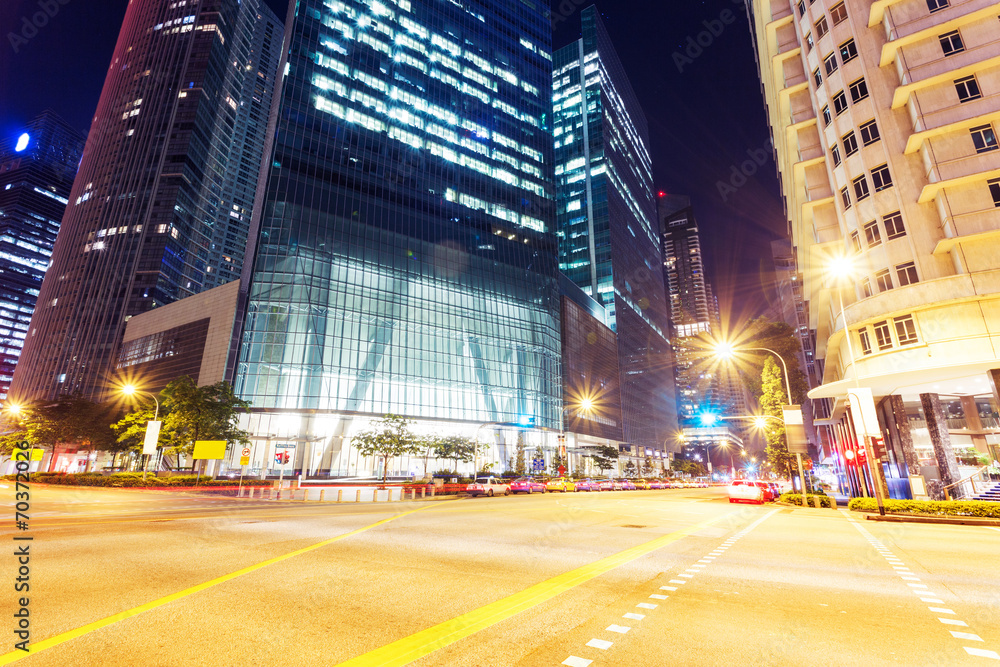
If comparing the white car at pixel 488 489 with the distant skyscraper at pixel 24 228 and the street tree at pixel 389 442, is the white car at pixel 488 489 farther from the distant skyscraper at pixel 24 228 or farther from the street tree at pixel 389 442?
the distant skyscraper at pixel 24 228

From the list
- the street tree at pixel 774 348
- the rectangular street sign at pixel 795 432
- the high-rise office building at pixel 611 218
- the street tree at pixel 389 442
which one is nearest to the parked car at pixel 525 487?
the street tree at pixel 389 442

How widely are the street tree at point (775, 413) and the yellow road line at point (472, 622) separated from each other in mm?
43842

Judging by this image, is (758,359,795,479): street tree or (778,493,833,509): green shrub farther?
(758,359,795,479): street tree

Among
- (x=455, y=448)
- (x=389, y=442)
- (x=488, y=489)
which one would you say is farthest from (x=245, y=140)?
(x=488, y=489)

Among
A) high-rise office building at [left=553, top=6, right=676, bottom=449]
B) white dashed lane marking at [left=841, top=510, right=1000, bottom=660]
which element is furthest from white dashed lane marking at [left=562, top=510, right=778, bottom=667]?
high-rise office building at [left=553, top=6, right=676, bottom=449]

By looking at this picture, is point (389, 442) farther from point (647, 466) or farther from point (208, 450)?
point (647, 466)

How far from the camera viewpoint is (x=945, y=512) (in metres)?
20.5

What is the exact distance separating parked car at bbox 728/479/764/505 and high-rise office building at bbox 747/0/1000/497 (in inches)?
305

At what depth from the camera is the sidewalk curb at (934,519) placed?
733 inches

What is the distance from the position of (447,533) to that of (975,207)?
3450 cm

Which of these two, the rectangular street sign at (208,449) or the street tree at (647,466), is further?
the street tree at (647,466)

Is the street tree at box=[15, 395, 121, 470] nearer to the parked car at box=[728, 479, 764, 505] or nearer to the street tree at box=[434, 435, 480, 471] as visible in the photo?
the street tree at box=[434, 435, 480, 471]

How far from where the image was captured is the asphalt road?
4723 millimetres

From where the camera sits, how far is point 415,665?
14.1 ft
